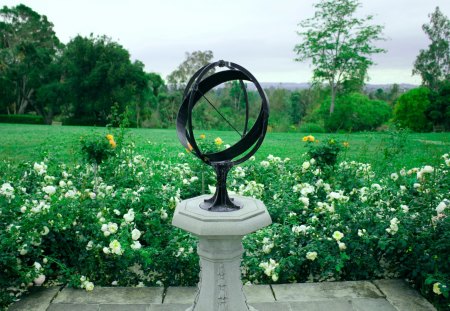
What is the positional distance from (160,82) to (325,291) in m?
26.8

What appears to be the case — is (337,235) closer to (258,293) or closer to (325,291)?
(325,291)

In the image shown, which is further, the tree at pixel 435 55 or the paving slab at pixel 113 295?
the tree at pixel 435 55

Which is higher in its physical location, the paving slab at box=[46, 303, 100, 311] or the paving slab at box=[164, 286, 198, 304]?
the paving slab at box=[164, 286, 198, 304]

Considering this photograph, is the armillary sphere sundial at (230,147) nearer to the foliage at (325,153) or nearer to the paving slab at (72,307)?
the paving slab at (72,307)

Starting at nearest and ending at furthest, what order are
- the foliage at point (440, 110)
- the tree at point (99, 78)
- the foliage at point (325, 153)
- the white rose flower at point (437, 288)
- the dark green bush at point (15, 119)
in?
the white rose flower at point (437, 288)
the foliage at point (325, 153)
the foliage at point (440, 110)
the tree at point (99, 78)
the dark green bush at point (15, 119)

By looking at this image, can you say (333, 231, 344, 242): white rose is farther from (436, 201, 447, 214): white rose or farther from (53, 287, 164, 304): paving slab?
(53, 287, 164, 304): paving slab

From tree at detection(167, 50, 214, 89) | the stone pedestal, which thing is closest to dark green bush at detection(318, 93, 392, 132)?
tree at detection(167, 50, 214, 89)

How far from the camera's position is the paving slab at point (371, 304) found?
107 inches

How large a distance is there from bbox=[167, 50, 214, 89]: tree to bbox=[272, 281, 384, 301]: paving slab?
2423cm

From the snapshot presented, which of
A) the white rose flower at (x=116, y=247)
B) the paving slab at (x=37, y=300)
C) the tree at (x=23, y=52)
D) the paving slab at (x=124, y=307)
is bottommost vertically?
the paving slab at (x=124, y=307)

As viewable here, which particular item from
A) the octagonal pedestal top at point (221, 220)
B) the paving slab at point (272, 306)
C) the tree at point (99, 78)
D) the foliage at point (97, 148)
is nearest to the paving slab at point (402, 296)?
the paving slab at point (272, 306)

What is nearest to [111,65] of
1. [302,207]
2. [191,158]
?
[191,158]

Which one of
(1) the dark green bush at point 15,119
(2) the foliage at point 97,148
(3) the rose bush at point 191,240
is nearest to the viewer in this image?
(3) the rose bush at point 191,240

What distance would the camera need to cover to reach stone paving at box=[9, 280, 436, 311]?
107 inches
